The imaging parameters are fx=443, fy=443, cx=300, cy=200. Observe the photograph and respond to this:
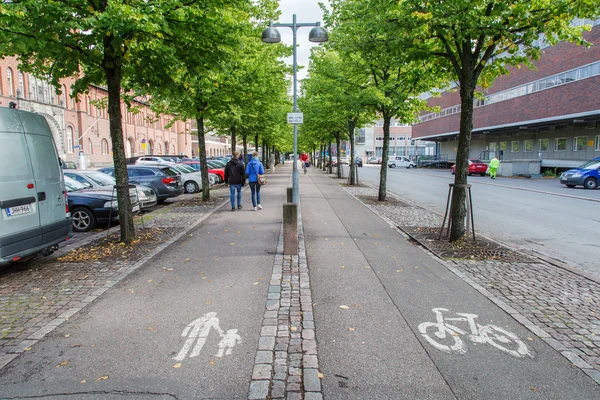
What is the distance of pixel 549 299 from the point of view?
5.57 m

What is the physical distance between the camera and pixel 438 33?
26.3ft

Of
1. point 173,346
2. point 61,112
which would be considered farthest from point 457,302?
point 61,112

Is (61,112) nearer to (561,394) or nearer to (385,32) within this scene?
(385,32)

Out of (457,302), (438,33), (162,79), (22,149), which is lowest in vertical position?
(457,302)

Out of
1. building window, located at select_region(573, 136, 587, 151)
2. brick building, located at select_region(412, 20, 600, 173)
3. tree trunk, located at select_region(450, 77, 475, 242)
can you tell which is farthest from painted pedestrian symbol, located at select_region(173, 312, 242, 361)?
building window, located at select_region(573, 136, 587, 151)

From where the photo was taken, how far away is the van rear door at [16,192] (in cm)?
604

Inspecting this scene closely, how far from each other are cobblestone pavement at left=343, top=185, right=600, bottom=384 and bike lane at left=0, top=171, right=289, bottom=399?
9.52ft

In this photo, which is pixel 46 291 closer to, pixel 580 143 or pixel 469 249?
pixel 469 249

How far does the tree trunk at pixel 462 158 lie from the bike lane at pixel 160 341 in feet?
12.9

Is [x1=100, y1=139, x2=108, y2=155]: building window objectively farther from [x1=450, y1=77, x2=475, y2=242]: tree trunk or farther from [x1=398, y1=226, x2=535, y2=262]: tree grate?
[x1=450, y1=77, x2=475, y2=242]: tree trunk

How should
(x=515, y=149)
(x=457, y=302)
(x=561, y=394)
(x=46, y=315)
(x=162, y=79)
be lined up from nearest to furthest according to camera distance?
(x=561, y=394)
(x=46, y=315)
(x=457, y=302)
(x=162, y=79)
(x=515, y=149)

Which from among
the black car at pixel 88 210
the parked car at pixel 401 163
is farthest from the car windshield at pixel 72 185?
the parked car at pixel 401 163

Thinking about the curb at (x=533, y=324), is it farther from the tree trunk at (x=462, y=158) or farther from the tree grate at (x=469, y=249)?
the tree trunk at (x=462, y=158)

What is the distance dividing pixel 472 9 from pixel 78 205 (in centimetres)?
963
